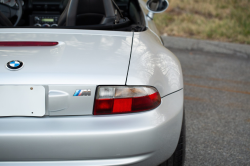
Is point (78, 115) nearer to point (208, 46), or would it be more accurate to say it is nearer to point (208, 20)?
point (208, 46)

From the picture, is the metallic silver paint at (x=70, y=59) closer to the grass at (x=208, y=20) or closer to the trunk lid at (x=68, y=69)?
the trunk lid at (x=68, y=69)

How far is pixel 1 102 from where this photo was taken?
1468 mm

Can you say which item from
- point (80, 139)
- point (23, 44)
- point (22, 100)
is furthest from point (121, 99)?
point (23, 44)

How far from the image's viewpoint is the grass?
716cm

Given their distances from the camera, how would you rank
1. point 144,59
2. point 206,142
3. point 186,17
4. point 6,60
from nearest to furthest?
1. point 6,60
2. point 144,59
3. point 206,142
4. point 186,17

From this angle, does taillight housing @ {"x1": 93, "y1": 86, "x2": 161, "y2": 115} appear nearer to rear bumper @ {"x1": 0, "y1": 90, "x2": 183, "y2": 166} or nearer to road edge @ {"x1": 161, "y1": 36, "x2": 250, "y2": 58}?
rear bumper @ {"x1": 0, "y1": 90, "x2": 183, "y2": 166}

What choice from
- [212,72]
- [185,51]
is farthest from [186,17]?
[212,72]

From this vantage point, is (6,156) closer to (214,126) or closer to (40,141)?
(40,141)

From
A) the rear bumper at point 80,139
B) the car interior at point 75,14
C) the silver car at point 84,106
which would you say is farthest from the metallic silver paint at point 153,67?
the car interior at point 75,14

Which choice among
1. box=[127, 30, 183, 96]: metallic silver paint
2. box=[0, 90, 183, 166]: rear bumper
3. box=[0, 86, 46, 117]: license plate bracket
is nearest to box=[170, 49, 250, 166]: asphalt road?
box=[127, 30, 183, 96]: metallic silver paint

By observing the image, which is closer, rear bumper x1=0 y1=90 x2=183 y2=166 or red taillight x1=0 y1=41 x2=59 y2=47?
rear bumper x1=0 y1=90 x2=183 y2=166

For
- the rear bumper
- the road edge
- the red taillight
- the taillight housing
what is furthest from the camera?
the road edge

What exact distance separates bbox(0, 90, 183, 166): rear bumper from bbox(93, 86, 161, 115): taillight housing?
0.04 metres

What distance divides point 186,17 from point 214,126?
18.4 ft
